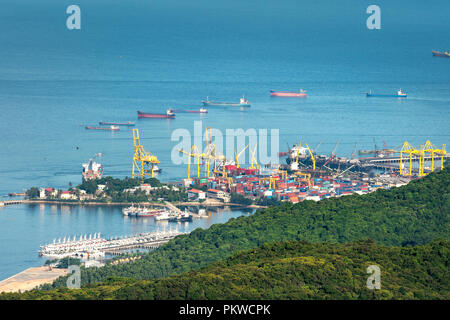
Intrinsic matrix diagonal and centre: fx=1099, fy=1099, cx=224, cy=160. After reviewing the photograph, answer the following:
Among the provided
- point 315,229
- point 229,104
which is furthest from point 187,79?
point 315,229

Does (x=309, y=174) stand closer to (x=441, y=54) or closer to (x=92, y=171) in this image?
(x=92, y=171)

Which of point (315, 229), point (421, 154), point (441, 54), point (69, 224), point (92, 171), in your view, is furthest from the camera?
point (441, 54)

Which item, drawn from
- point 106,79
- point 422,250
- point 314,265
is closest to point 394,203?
point 422,250

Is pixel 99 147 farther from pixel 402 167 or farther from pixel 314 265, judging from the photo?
pixel 314 265

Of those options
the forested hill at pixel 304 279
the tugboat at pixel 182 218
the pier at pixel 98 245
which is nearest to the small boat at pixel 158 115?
the tugboat at pixel 182 218

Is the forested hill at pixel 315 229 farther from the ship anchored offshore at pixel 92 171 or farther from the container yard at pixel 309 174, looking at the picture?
the ship anchored offshore at pixel 92 171
